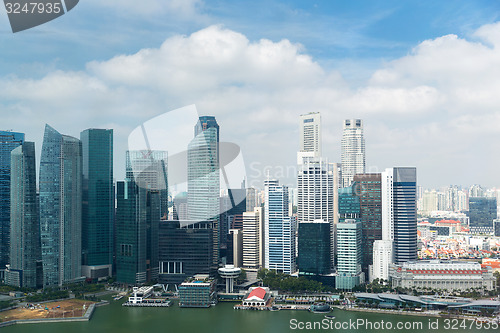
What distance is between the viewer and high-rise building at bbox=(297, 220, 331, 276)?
1090cm

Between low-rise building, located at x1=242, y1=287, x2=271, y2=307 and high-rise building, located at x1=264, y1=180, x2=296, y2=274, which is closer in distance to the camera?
low-rise building, located at x1=242, y1=287, x2=271, y2=307

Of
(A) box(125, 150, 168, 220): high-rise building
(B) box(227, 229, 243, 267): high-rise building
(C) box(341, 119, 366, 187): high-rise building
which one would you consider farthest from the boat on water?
(C) box(341, 119, 366, 187): high-rise building

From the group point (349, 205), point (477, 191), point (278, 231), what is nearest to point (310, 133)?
point (477, 191)

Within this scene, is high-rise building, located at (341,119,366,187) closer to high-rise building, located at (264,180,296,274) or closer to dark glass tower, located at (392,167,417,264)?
dark glass tower, located at (392,167,417,264)

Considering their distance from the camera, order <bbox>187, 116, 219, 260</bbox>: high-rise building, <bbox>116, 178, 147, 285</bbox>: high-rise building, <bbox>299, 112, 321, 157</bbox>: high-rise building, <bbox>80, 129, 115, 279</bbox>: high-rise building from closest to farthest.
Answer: <bbox>116, 178, 147, 285</bbox>: high-rise building < <bbox>187, 116, 219, 260</bbox>: high-rise building < <bbox>80, 129, 115, 279</bbox>: high-rise building < <bbox>299, 112, 321, 157</bbox>: high-rise building

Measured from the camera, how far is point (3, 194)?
39.5 ft

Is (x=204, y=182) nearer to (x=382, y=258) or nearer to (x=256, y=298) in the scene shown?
(x=256, y=298)

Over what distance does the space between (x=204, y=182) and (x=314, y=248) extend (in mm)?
3205

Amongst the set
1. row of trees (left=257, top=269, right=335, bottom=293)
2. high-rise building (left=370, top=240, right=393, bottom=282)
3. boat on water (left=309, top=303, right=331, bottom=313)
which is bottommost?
boat on water (left=309, top=303, right=331, bottom=313)

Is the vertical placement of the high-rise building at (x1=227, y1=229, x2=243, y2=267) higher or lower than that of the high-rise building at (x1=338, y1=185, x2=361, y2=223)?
lower

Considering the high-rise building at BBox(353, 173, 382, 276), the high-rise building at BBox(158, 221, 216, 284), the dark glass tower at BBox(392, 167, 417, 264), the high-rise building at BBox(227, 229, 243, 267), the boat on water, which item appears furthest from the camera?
the high-rise building at BBox(227, 229, 243, 267)

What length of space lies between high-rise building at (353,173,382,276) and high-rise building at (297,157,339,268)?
1.05 m

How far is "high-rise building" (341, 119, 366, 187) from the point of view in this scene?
2430 cm

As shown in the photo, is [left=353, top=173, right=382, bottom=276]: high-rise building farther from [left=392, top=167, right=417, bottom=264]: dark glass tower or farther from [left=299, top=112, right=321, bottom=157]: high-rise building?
[left=299, top=112, right=321, bottom=157]: high-rise building
